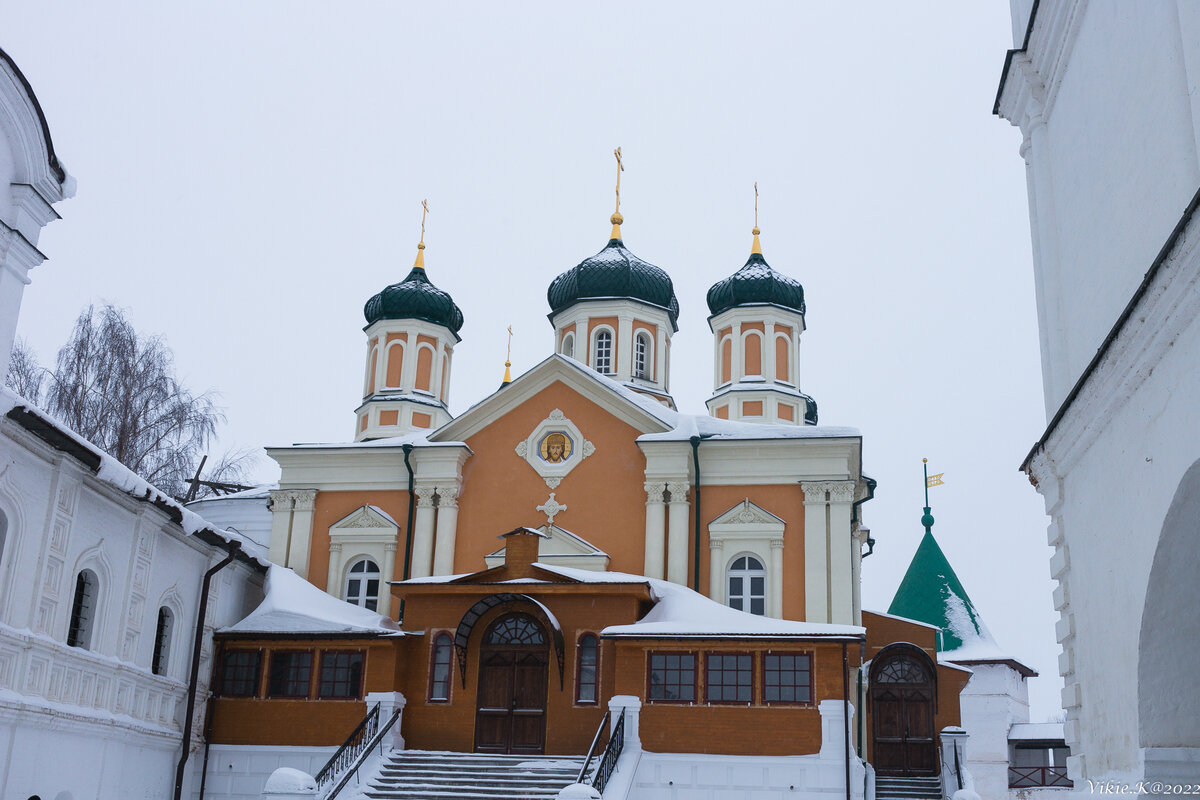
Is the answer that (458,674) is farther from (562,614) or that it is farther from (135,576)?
(135,576)

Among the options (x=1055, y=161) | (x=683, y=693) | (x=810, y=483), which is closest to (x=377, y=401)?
(x=810, y=483)

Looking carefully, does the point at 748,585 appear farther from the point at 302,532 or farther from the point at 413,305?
the point at 413,305

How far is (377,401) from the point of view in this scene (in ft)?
98.4

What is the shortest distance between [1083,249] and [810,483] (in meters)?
12.4

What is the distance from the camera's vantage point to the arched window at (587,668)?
18891 millimetres

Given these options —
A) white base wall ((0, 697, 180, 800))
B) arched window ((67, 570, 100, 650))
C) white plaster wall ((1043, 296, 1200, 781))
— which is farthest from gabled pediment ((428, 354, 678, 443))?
white plaster wall ((1043, 296, 1200, 781))

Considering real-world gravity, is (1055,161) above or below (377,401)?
below

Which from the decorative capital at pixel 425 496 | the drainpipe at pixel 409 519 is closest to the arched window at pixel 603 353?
the drainpipe at pixel 409 519

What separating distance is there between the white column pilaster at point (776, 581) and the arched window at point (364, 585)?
24.1 feet

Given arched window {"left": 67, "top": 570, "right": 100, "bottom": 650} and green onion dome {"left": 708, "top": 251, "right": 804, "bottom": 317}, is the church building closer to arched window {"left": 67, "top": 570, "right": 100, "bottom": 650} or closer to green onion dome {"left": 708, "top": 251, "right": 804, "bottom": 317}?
green onion dome {"left": 708, "top": 251, "right": 804, "bottom": 317}

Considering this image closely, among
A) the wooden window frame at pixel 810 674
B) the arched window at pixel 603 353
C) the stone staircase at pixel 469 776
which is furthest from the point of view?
the arched window at pixel 603 353

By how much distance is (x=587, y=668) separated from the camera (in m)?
19.0

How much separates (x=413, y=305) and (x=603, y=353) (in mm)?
5121

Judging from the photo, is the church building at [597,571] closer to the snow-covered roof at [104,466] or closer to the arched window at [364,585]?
the arched window at [364,585]
